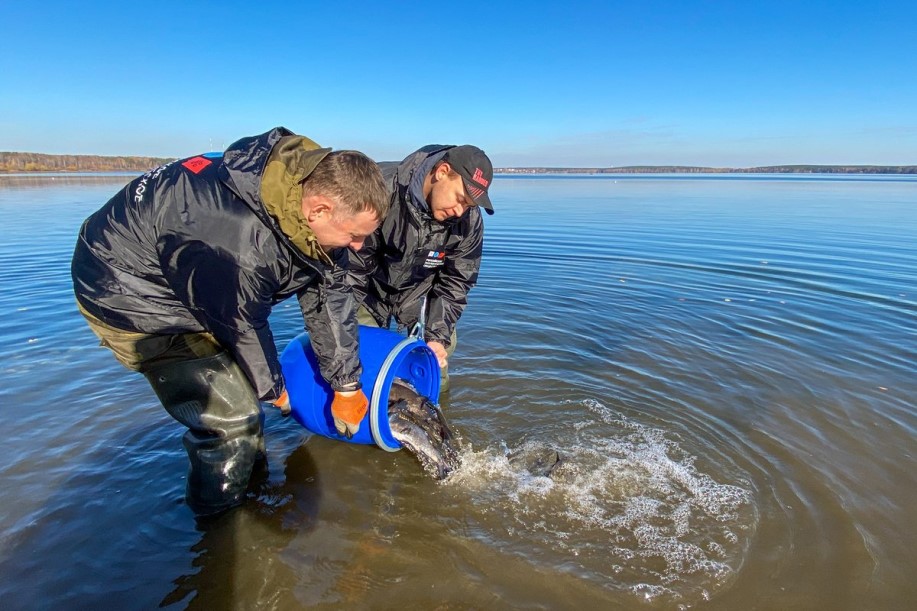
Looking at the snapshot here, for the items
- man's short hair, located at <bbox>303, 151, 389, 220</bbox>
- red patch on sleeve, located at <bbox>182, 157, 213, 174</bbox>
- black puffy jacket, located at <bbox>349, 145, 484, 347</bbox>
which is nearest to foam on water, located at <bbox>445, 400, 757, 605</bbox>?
black puffy jacket, located at <bbox>349, 145, 484, 347</bbox>

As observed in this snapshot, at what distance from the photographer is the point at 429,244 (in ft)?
14.0

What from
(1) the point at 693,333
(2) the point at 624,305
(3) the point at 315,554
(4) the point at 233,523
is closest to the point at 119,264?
(4) the point at 233,523

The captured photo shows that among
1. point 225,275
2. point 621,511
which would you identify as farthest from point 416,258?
point 621,511

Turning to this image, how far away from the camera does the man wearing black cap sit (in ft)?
12.0

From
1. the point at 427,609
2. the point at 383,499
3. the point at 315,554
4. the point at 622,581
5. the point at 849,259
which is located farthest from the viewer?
the point at 849,259

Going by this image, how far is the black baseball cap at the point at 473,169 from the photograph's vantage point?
3543mm

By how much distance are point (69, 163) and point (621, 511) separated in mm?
100652

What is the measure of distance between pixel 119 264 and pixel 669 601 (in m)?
3.59

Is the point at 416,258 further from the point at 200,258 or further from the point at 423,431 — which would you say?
the point at 200,258

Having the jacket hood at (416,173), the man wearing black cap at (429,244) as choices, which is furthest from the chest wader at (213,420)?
the jacket hood at (416,173)

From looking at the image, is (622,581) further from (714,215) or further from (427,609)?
(714,215)

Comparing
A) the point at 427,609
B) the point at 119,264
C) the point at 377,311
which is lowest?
the point at 427,609

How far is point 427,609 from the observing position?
2.70 m

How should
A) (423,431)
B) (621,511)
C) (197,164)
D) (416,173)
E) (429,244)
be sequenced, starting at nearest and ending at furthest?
(197,164) < (621,511) < (416,173) < (423,431) < (429,244)
